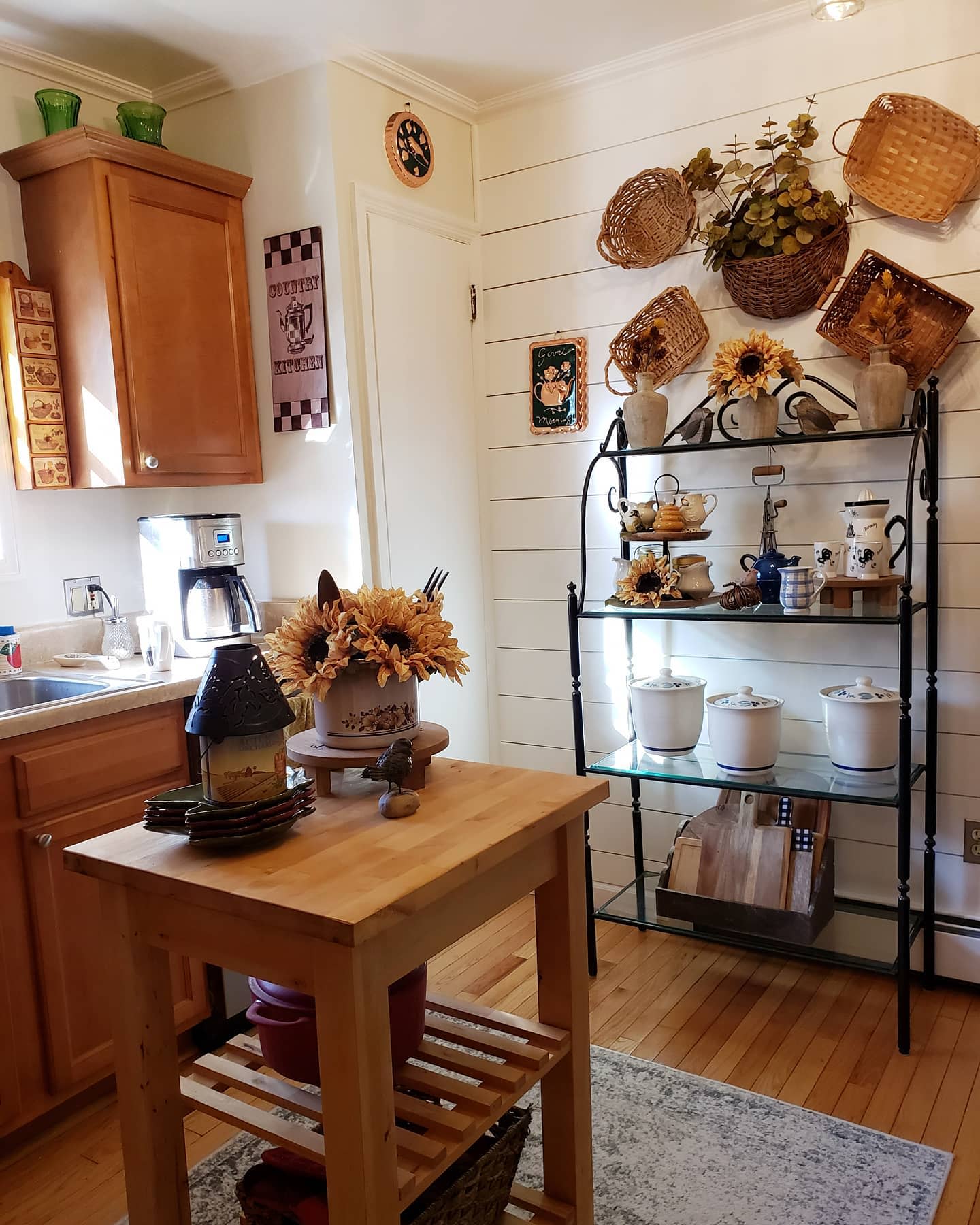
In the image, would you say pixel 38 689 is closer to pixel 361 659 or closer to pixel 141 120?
pixel 361 659

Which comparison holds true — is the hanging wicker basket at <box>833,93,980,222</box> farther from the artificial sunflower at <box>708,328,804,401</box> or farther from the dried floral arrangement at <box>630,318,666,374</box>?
the dried floral arrangement at <box>630,318,666,374</box>

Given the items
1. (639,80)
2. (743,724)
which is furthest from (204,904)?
(639,80)

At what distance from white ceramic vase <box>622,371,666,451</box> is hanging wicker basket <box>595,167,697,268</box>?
407 mm

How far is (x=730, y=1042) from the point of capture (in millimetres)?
2395

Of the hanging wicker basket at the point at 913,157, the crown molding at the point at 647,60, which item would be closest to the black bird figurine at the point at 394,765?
the hanging wicker basket at the point at 913,157

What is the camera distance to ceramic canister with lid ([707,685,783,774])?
2498 mm

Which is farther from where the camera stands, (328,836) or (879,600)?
(879,600)

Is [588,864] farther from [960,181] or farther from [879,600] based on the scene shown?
[960,181]

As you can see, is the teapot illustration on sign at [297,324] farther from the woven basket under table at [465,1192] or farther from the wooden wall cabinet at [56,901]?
the woven basket under table at [465,1192]

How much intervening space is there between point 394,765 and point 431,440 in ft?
5.61

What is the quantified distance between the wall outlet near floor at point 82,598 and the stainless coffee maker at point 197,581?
0.54 ft

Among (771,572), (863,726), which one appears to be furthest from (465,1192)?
(771,572)

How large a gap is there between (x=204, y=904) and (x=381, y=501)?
5.63ft

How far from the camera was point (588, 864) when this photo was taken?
2795 millimetres
